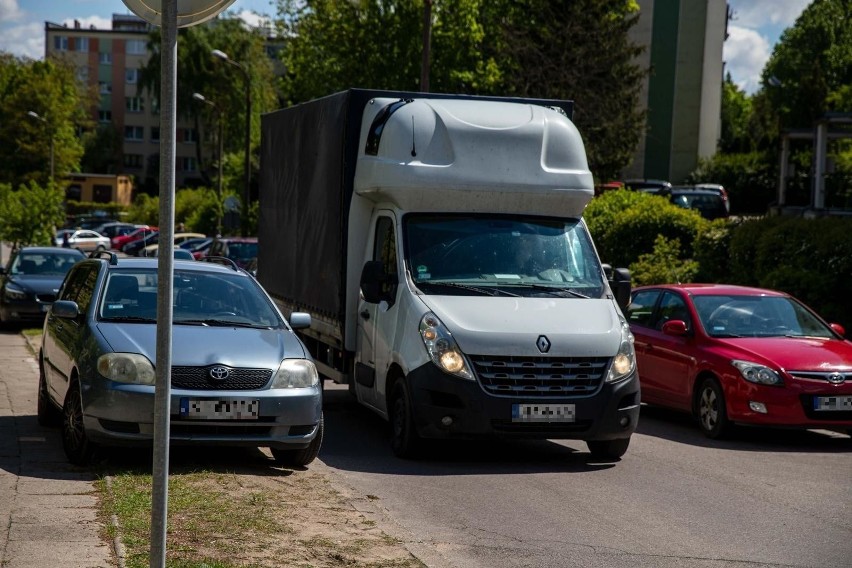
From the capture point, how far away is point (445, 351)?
1034 cm

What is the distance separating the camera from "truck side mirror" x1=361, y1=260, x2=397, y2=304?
11203mm

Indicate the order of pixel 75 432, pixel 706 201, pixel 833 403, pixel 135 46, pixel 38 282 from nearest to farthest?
pixel 75 432 → pixel 833 403 → pixel 38 282 → pixel 706 201 → pixel 135 46

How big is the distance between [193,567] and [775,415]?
728 centimetres

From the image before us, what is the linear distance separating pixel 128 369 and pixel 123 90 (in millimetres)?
125693

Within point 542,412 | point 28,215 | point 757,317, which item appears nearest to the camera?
point 542,412

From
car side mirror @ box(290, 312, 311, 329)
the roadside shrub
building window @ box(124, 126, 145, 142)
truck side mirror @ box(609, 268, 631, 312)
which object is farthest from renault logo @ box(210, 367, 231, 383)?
building window @ box(124, 126, 145, 142)

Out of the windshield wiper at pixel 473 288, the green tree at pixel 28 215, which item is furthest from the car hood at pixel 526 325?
the green tree at pixel 28 215

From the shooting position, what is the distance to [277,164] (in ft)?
51.1

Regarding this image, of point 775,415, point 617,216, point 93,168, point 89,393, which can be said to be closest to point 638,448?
point 775,415

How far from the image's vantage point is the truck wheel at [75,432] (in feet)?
30.7

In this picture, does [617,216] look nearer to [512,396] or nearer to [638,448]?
[638,448]

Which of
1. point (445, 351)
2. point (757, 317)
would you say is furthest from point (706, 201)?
point (445, 351)

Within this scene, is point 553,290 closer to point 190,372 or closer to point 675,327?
point 675,327

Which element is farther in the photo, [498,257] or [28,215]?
[28,215]
